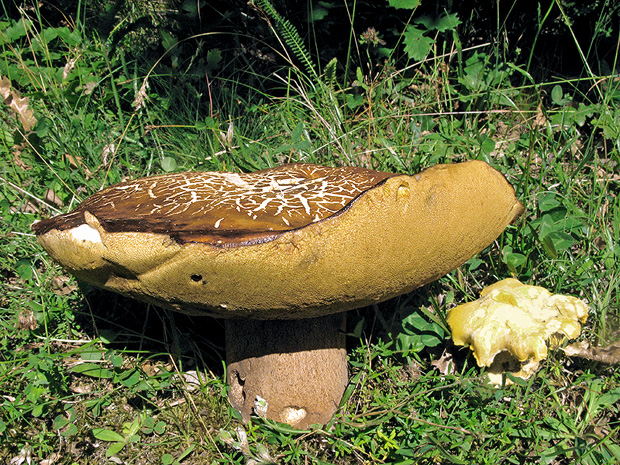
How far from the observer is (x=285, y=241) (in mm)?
1234

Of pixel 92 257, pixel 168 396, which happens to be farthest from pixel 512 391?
pixel 92 257

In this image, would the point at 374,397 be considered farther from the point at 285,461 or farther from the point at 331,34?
the point at 331,34

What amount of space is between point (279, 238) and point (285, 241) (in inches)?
0.7

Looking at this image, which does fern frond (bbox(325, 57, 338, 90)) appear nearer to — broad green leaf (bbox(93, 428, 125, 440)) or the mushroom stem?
the mushroom stem

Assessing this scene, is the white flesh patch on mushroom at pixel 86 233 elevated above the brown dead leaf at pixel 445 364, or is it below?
above

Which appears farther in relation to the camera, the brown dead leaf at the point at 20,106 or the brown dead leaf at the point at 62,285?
the brown dead leaf at the point at 20,106

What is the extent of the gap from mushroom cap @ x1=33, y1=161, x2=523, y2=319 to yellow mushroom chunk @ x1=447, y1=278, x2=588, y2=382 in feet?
1.30

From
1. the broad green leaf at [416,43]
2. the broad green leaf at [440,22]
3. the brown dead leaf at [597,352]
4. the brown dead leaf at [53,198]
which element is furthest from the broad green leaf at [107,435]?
the broad green leaf at [440,22]

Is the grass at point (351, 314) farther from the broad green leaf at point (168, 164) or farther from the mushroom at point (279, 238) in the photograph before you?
the mushroom at point (279, 238)

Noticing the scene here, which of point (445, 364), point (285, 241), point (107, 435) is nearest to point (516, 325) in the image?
point (445, 364)

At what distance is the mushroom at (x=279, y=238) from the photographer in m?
1.25

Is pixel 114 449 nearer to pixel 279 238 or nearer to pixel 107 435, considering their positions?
pixel 107 435

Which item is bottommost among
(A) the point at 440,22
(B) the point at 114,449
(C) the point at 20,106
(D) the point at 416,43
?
(B) the point at 114,449

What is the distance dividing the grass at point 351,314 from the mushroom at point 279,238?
0.68 m
